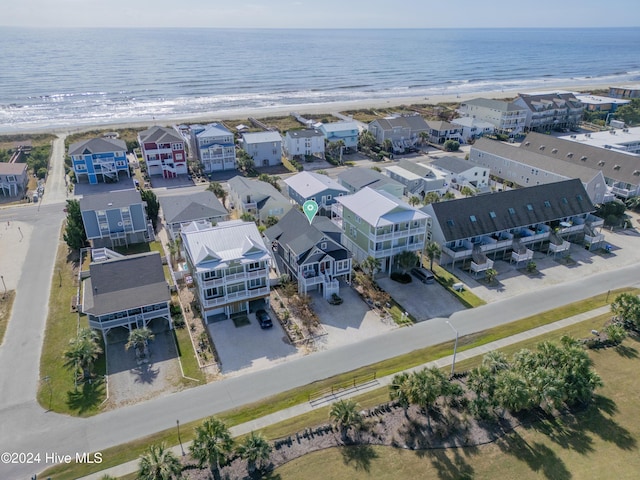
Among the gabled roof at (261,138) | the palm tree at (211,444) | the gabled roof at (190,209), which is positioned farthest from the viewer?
the gabled roof at (261,138)

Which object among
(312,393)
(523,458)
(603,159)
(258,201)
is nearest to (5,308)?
Result: (258,201)

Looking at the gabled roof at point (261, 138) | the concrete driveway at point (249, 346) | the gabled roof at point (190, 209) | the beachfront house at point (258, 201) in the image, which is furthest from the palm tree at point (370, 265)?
the gabled roof at point (261, 138)

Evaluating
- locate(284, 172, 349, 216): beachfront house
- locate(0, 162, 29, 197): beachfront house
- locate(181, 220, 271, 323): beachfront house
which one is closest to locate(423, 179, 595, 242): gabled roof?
locate(284, 172, 349, 216): beachfront house

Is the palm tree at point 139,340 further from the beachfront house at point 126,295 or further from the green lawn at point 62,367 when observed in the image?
the green lawn at point 62,367

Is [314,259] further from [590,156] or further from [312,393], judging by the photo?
[590,156]

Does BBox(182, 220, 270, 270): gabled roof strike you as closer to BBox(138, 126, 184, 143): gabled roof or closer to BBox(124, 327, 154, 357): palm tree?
BBox(124, 327, 154, 357): palm tree

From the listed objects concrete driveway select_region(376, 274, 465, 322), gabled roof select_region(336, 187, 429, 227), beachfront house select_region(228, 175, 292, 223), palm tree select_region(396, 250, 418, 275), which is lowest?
concrete driveway select_region(376, 274, 465, 322)

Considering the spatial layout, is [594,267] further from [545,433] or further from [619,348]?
[545,433]
